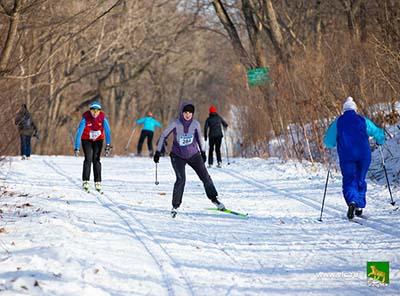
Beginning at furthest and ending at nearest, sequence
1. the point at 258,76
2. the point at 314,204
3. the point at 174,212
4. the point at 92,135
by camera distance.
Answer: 1. the point at 258,76
2. the point at 92,135
3. the point at 314,204
4. the point at 174,212

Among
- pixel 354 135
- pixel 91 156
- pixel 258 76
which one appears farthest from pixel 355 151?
pixel 258 76

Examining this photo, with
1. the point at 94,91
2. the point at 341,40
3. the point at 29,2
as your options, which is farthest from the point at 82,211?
the point at 94,91

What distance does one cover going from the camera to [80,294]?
6051 mm

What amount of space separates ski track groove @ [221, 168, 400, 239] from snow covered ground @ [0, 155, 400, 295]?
2 centimetres

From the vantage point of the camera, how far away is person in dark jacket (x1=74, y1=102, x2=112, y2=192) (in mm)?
13625

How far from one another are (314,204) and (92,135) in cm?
480

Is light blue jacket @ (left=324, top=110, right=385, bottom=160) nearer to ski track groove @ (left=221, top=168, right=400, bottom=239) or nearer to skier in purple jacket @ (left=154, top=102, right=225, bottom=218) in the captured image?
ski track groove @ (left=221, top=168, right=400, bottom=239)

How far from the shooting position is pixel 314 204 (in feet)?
39.1

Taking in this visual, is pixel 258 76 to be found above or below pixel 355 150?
above

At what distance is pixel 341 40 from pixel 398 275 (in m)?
12.7

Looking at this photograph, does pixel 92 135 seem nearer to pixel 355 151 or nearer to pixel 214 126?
pixel 355 151

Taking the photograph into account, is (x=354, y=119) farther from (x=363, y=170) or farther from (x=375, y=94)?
(x=375, y=94)

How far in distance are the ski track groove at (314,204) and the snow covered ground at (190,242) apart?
0.02 meters

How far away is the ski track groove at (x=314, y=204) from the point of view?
925 cm
